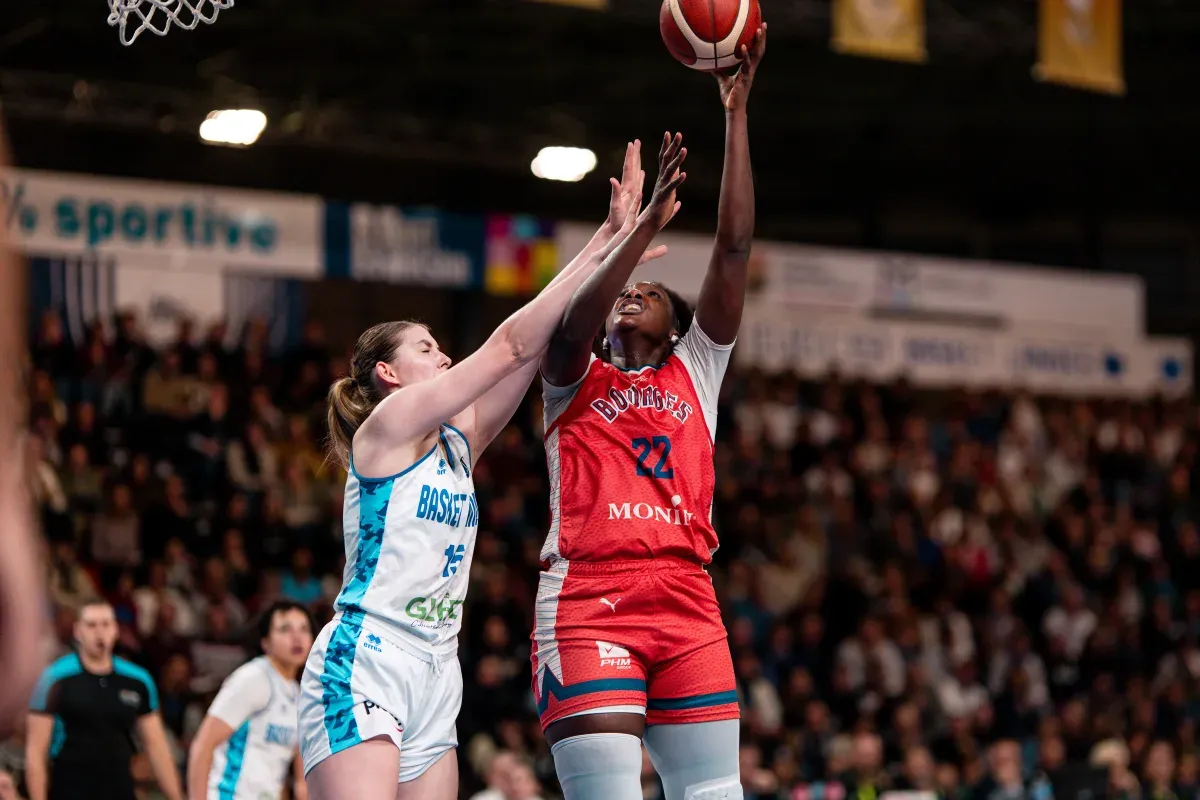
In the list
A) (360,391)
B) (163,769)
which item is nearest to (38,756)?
(163,769)

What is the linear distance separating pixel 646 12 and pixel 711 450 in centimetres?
1005

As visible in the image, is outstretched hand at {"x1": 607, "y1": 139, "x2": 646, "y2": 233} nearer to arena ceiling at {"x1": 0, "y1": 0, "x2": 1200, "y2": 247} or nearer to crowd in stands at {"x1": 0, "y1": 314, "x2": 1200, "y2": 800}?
crowd in stands at {"x1": 0, "y1": 314, "x2": 1200, "y2": 800}

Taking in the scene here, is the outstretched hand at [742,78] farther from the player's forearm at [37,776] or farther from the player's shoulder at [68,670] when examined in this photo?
the player's forearm at [37,776]

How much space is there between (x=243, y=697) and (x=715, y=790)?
346cm

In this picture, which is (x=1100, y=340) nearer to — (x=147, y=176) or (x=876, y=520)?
(x=876, y=520)

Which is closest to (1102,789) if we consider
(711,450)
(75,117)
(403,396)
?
(711,450)

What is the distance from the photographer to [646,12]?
15.0 m

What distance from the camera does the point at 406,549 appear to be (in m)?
5.03

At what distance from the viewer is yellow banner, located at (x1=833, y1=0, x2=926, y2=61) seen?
1358 centimetres

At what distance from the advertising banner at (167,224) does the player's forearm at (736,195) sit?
375 inches

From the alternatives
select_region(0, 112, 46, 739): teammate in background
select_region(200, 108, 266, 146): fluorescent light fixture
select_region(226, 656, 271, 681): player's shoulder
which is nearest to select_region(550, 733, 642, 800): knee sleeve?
select_region(0, 112, 46, 739): teammate in background

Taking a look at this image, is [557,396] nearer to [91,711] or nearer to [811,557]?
[91,711]

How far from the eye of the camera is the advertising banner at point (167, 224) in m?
14.1

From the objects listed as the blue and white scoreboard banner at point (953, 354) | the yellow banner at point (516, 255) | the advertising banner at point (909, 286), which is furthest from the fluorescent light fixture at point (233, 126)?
the blue and white scoreboard banner at point (953, 354)
